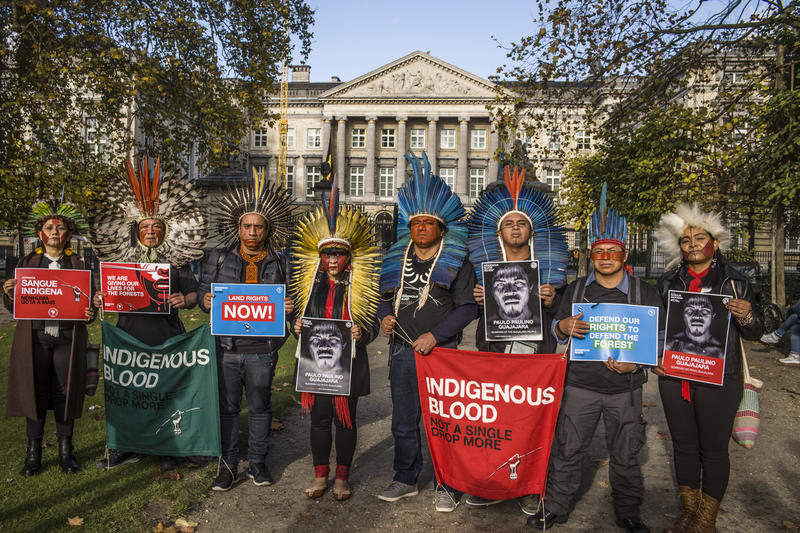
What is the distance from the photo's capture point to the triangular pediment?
61188 millimetres

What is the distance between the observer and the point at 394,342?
176 inches

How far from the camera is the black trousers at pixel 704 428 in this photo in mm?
3854

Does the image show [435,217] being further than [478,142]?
No

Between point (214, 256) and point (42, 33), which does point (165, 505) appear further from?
point (42, 33)

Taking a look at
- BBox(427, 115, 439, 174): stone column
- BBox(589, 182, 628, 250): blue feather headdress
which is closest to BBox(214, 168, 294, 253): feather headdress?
BBox(589, 182, 628, 250): blue feather headdress

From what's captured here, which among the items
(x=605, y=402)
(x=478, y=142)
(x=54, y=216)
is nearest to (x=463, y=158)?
(x=478, y=142)

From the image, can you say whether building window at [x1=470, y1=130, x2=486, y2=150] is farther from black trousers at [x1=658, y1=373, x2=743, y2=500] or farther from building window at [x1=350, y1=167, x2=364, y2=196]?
black trousers at [x1=658, y1=373, x2=743, y2=500]

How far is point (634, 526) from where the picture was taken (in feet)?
12.8

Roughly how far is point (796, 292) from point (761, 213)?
6357mm

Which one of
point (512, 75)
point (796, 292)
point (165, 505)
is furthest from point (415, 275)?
point (796, 292)

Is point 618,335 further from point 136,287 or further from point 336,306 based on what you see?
point 136,287

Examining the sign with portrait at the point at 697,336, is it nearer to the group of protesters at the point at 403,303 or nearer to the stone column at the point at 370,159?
the group of protesters at the point at 403,303

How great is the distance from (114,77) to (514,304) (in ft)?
40.5

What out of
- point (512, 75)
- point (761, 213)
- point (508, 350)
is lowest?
point (508, 350)
